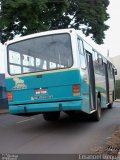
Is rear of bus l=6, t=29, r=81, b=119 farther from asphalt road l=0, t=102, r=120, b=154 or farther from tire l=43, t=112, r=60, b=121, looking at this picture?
tire l=43, t=112, r=60, b=121

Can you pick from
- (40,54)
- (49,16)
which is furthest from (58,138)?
(49,16)

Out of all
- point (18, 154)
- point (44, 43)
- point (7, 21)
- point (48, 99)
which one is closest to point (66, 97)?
point (48, 99)

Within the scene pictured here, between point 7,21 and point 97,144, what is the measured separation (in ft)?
54.7

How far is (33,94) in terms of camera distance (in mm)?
12977

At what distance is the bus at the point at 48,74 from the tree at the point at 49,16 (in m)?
11.6

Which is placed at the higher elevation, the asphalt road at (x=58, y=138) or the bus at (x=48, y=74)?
the bus at (x=48, y=74)

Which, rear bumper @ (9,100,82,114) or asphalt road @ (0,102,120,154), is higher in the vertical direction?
rear bumper @ (9,100,82,114)

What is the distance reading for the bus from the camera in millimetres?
12531

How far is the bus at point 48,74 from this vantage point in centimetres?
1253

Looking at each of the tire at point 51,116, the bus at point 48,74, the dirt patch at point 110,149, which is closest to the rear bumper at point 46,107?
the bus at point 48,74

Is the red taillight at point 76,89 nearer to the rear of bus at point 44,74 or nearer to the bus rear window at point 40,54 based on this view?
the rear of bus at point 44,74

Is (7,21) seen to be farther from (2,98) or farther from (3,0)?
(2,98)

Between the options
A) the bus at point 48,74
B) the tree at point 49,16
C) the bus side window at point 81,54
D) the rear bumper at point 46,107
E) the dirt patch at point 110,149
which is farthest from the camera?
the tree at point 49,16

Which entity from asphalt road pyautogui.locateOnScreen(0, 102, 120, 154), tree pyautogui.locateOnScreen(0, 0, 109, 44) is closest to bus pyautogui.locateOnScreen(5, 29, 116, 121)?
asphalt road pyautogui.locateOnScreen(0, 102, 120, 154)
